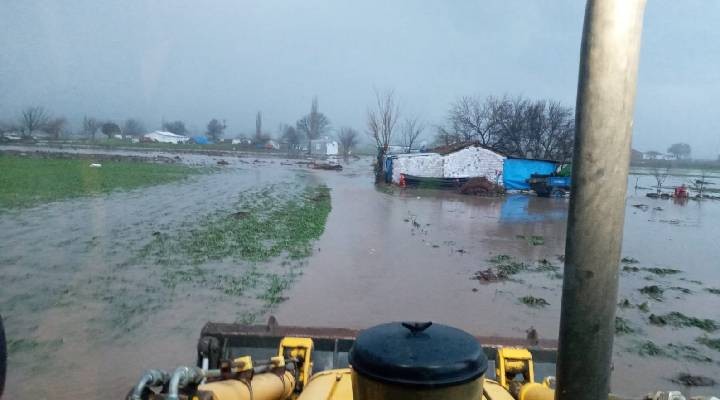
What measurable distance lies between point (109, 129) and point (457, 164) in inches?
3151

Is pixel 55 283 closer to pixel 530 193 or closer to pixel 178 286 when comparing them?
pixel 178 286

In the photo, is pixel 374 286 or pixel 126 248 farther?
pixel 126 248

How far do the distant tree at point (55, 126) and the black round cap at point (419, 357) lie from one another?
83054mm

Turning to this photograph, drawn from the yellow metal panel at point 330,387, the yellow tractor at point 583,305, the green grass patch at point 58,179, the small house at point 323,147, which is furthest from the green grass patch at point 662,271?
the small house at point 323,147

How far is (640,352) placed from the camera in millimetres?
7746

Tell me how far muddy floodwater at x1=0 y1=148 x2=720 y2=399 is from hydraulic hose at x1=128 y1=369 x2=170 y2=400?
4.21 m

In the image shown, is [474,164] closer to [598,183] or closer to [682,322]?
[682,322]

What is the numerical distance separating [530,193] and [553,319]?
25431 millimetres

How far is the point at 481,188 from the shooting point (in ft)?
104

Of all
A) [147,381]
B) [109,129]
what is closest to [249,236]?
[147,381]

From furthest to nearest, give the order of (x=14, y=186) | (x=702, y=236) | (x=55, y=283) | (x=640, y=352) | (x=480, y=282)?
(x=14, y=186) < (x=702, y=236) < (x=480, y=282) < (x=55, y=283) < (x=640, y=352)

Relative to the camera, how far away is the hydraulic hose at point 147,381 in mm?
1952

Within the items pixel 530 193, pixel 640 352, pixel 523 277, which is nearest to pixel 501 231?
pixel 523 277

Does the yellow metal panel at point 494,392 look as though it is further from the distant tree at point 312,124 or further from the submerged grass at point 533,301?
the distant tree at point 312,124
